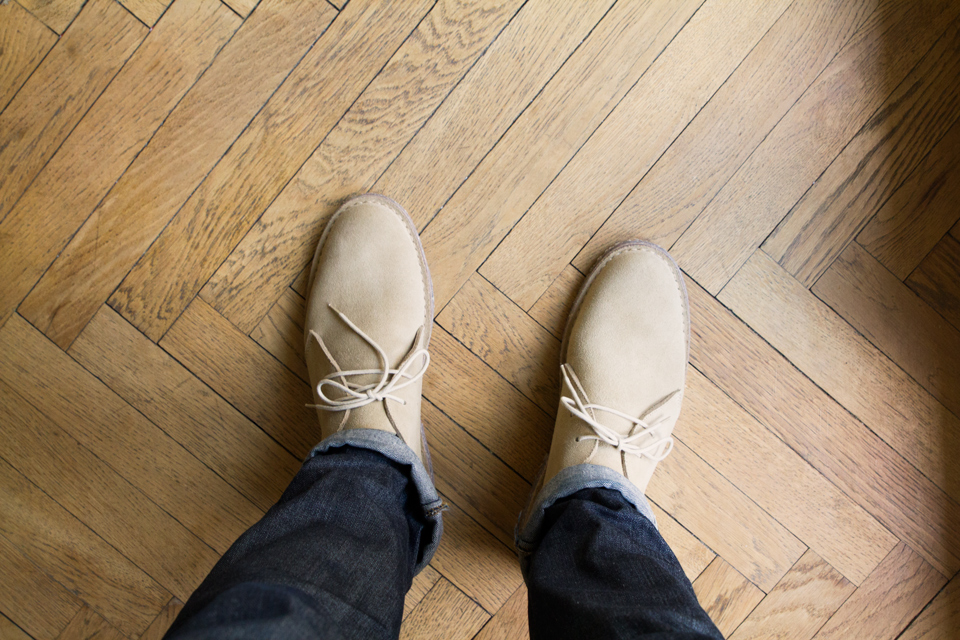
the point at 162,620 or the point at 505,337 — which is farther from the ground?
→ the point at 505,337

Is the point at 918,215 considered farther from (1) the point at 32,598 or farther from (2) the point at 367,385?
(1) the point at 32,598

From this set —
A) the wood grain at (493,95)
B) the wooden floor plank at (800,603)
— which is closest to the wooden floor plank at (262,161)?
the wood grain at (493,95)

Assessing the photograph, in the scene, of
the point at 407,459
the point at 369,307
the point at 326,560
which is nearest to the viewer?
the point at 326,560

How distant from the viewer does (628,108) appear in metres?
0.74

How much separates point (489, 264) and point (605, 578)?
40 cm

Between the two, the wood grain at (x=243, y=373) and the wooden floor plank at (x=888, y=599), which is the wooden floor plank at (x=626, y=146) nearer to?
the wood grain at (x=243, y=373)

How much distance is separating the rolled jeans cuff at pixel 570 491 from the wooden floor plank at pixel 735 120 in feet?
1.00

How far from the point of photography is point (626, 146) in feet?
2.43

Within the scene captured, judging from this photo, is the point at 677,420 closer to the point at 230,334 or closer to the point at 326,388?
the point at 326,388

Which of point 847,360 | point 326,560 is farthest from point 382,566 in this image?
point 847,360

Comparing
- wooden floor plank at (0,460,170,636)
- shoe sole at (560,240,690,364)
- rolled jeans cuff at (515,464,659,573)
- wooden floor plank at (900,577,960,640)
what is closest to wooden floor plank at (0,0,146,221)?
wooden floor plank at (0,460,170,636)

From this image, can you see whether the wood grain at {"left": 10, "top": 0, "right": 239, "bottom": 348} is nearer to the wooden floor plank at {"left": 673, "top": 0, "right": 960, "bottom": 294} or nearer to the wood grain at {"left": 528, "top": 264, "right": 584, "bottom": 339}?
the wood grain at {"left": 528, "top": 264, "right": 584, "bottom": 339}

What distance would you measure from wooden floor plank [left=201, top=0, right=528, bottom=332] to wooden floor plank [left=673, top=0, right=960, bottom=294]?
0.31 meters

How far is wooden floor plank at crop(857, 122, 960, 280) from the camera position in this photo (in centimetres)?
A: 74
